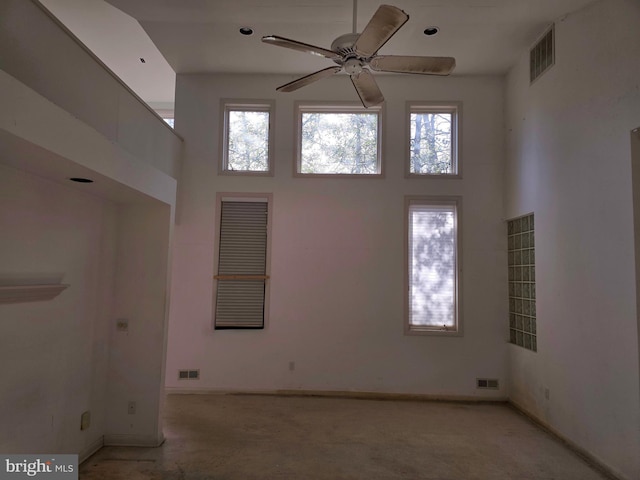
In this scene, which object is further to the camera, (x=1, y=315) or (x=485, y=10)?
(x=485, y=10)

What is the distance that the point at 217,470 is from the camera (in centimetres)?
295

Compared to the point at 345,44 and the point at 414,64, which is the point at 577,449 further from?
the point at 345,44

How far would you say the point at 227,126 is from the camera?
5219 mm

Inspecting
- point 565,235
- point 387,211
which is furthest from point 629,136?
point 387,211

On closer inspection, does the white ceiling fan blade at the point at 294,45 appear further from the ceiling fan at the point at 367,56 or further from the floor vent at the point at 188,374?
the floor vent at the point at 188,374

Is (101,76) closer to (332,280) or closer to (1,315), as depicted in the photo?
(1,315)

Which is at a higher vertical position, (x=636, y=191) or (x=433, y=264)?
(x=636, y=191)

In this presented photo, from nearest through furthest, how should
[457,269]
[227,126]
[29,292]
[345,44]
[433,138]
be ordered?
[29,292]
[345,44]
[457,269]
[433,138]
[227,126]

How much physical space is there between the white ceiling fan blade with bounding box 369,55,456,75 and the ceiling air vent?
2.06 meters

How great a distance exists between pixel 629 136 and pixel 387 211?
262 centimetres

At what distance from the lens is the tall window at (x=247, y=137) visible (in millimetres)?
5133

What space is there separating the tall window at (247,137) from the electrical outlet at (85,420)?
3162mm

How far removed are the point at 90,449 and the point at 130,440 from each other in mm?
303

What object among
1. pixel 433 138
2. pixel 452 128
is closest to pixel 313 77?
pixel 433 138
